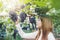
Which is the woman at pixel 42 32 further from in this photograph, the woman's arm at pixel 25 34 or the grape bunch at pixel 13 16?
the grape bunch at pixel 13 16

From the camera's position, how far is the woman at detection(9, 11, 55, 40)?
3.87 ft

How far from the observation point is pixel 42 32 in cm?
119

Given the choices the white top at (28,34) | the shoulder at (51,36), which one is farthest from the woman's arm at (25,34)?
the shoulder at (51,36)

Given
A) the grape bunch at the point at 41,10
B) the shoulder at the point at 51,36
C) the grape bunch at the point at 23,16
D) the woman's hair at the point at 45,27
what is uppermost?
the grape bunch at the point at 41,10

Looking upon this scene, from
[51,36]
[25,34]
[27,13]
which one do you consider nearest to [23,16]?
[27,13]

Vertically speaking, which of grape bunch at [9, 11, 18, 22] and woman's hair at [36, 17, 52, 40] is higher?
grape bunch at [9, 11, 18, 22]

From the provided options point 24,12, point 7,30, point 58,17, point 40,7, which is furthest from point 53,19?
point 7,30

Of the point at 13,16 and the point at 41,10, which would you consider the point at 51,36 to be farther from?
the point at 13,16

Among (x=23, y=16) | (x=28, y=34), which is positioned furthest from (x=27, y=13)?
(x=28, y=34)

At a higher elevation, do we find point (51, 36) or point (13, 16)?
point (13, 16)

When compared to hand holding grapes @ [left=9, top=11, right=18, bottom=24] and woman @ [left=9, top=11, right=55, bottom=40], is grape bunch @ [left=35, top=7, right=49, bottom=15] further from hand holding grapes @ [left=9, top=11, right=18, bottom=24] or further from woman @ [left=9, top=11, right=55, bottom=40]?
hand holding grapes @ [left=9, top=11, right=18, bottom=24]

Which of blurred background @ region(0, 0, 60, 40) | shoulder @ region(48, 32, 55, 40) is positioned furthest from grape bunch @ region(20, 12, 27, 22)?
shoulder @ region(48, 32, 55, 40)

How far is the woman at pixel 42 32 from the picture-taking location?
1.18 m

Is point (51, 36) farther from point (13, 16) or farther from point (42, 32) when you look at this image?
point (13, 16)
